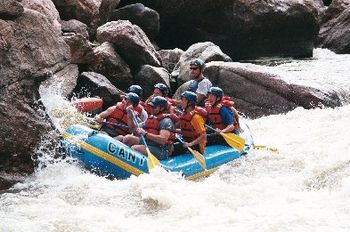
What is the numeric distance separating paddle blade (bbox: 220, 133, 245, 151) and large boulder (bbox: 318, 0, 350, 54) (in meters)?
11.7

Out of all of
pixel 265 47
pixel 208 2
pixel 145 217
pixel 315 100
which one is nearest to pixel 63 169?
pixel 145 217

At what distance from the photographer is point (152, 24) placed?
16.0 metres

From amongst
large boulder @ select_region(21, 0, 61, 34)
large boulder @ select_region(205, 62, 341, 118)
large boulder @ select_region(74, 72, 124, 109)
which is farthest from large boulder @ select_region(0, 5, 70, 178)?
large boulder @ select_region(205, 62, 341, 118)

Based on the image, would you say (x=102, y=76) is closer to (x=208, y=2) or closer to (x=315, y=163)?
(x=315, y=163)

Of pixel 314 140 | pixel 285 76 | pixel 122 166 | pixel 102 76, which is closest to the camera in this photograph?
pixel 122 166

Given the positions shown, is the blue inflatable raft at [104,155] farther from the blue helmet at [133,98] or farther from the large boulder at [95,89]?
the large boulder at [95,89]

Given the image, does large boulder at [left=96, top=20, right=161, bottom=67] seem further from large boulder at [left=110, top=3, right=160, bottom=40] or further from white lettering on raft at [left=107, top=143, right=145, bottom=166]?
white lettering on raft at [left=107, top=143, right=145, bottom=166]

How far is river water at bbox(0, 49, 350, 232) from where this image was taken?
5688 millimetres

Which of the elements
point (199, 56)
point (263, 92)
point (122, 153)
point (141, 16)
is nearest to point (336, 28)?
point (141, 16)

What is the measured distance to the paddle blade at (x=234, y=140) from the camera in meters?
8.68

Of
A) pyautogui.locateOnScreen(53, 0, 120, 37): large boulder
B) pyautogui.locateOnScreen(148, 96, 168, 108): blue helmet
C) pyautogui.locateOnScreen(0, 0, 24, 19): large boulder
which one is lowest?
pyautogui.locateOnScreen(53, 0, 120, 37): large boulder

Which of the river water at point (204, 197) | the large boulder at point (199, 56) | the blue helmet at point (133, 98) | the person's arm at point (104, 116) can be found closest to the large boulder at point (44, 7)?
the person's arm at point (104, 116)

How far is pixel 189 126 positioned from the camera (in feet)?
27.4

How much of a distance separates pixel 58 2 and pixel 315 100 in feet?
21.5
